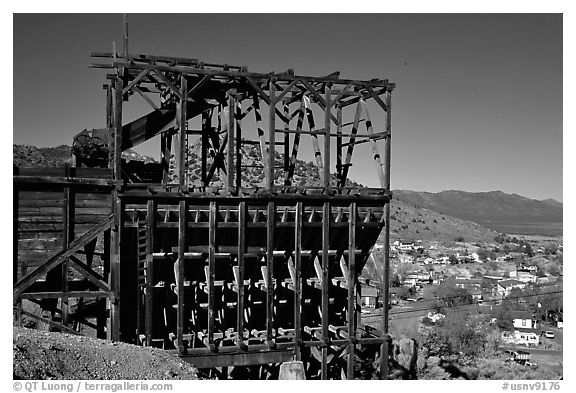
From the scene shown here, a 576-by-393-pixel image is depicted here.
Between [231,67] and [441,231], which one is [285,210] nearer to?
[231,67]

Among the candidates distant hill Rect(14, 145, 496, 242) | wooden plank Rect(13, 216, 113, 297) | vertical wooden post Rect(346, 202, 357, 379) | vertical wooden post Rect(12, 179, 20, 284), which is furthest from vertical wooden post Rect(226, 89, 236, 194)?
distant hill Rect(14, 145, 496, 242)

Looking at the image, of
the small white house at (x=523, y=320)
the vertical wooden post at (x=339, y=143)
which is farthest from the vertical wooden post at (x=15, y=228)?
the small white house at (x=523, y=320)

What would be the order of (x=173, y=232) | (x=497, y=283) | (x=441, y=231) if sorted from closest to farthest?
(x=173, y=232) → (x=497, y=283) → (x=441, y=231)

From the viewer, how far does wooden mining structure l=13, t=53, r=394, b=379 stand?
554 inches

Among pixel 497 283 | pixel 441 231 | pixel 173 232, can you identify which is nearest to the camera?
pixel 173 232

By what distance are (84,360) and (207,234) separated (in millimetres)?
5122

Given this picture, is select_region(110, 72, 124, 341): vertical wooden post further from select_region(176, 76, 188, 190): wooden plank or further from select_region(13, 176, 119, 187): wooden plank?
select_region(176, 76, 188, 190): wooden plank

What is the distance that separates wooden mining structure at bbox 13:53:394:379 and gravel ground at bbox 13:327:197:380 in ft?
5.55

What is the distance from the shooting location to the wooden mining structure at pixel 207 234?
1408 centimetres

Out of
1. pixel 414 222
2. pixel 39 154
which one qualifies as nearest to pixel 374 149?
pixel 39 154

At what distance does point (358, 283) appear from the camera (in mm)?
17734
